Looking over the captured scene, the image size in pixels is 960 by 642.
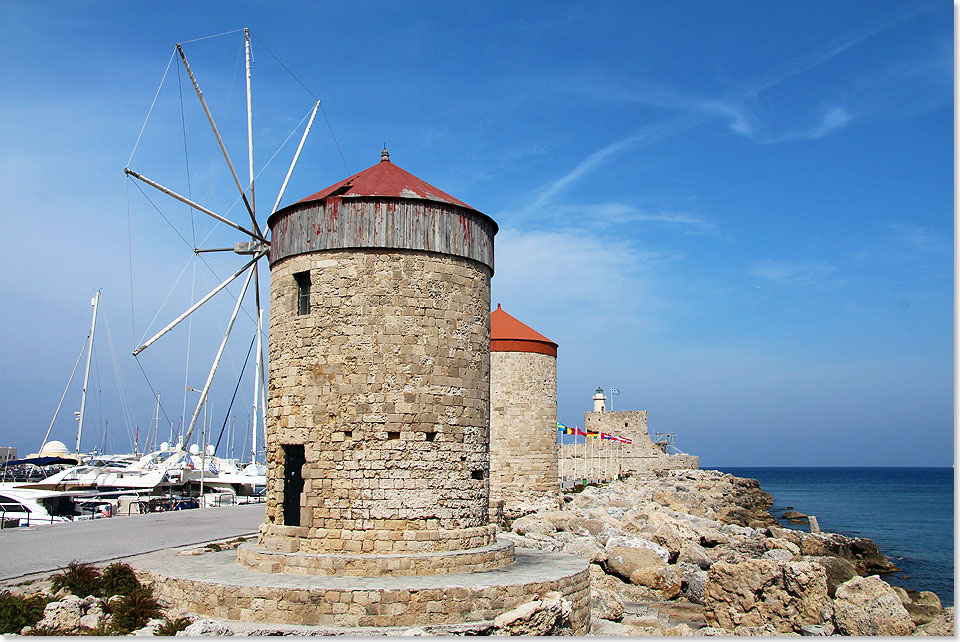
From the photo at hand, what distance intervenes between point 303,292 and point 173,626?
15.9 feet

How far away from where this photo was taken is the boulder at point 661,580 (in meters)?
14.0

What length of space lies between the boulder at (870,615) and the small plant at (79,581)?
9.80m

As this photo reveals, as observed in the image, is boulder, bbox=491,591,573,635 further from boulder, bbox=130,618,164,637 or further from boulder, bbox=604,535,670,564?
boulder, bbox=604,535,670,564

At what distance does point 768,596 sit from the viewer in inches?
457

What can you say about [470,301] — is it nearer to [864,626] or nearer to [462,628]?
[462,628]

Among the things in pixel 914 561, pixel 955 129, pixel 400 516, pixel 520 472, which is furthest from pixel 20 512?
pixel 914 561

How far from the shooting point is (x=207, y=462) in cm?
4269

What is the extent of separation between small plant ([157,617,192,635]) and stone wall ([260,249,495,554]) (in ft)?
6.23

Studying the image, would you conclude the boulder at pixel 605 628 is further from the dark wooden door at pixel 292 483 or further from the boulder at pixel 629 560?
the dark wooden door at pixel 292 483

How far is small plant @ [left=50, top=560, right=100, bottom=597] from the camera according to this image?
32.2ft

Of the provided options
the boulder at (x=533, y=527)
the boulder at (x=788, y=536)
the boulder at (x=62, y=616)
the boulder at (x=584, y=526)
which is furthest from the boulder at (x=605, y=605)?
the boulder at (x=788, y=536)

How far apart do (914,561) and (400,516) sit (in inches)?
877

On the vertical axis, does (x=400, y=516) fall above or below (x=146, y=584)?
above

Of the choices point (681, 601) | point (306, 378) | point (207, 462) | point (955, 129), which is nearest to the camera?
point (955, 129)
